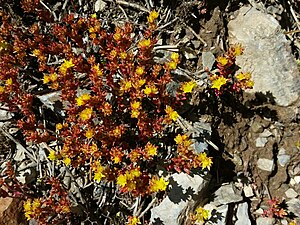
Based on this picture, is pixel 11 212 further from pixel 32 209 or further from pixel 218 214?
pixel 218 214

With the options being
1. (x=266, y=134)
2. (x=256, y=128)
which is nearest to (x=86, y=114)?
(x=256, y=128)

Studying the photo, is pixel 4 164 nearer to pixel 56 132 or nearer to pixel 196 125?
pixel 56 132

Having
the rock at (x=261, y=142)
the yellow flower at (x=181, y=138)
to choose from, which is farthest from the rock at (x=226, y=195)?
the yellow flower at (x=181, y=138)

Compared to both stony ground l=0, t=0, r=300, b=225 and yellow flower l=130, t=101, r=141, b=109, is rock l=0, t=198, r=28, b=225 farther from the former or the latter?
stony ground l=0, t=0, r=300, b=225

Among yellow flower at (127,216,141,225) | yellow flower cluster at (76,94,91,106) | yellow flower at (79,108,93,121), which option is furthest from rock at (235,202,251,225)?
yellow flower cluster at (76,94,91,106)

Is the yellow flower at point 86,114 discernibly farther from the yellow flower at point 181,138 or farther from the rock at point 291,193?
the rock at point 291,193

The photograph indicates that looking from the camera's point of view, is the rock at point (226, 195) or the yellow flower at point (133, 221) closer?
the yellow flower at point (133, 221)
